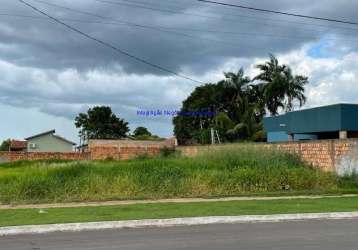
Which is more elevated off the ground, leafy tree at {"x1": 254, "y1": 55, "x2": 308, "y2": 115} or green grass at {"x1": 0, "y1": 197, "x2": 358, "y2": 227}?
leafy tree at {"x1": 254, "y1": 55, "x2": 308, "y2": 115}

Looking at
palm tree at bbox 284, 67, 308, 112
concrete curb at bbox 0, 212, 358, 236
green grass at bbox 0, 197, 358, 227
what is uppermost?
palm tree at bbox 284, 67, 308, 112

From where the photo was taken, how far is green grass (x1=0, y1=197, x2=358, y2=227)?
1590cm

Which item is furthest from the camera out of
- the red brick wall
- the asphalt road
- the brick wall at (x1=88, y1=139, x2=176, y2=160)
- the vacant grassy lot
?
the brick wall at (x1=88, y1=139, x2=176, y2=160)

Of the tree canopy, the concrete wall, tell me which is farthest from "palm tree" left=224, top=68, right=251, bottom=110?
the concrete wall

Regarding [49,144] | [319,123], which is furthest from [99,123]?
[319,123]

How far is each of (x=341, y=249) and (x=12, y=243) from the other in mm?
6518

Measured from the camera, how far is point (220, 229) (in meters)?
13.7

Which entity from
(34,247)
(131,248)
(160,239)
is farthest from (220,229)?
(34,247)

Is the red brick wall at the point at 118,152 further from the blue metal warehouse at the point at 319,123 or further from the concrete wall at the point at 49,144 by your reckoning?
the concrete wall at the point at 49,144

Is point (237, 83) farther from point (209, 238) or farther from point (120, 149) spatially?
point (209, 238)

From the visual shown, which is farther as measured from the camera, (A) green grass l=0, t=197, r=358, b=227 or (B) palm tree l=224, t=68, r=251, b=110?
(B) palm tree l=224, t=68, r=251, b=110

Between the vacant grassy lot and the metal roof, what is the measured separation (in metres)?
7.39

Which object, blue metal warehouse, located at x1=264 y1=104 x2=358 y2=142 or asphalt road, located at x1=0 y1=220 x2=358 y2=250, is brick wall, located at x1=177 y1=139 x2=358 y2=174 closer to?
blue metal warehouse, located at x1=264 y1=104 x2=358 y2=142

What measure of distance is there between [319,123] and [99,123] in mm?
72304
